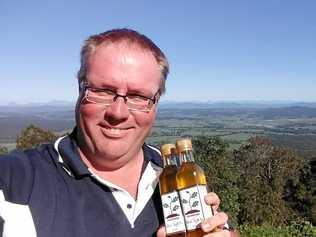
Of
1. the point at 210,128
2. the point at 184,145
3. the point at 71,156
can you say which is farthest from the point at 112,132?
the point at 210,128

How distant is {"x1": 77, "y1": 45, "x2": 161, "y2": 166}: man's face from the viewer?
6.52 feet

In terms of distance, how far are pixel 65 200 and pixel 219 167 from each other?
2775cm

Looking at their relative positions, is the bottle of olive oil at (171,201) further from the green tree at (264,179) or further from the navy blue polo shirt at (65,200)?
the green tree at (264,179)

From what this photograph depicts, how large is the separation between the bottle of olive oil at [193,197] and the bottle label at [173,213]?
0.02 meters

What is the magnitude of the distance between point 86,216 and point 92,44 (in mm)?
733

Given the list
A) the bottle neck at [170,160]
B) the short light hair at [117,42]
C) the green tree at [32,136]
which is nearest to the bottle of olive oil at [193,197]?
the bottle neck at [170,160]

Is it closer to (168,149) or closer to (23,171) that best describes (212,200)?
(168,149)

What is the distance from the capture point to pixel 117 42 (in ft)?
6.68

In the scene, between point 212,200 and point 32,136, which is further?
point 32,136

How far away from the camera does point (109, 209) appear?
6.50ft

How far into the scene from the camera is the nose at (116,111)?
199 centimetres

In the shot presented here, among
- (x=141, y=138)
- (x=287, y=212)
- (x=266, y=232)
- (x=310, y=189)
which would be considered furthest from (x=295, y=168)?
(x=141, y=138)

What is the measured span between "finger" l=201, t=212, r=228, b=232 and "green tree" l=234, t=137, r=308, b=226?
31.1 m

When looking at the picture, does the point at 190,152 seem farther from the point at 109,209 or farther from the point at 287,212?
the point at 287,212
